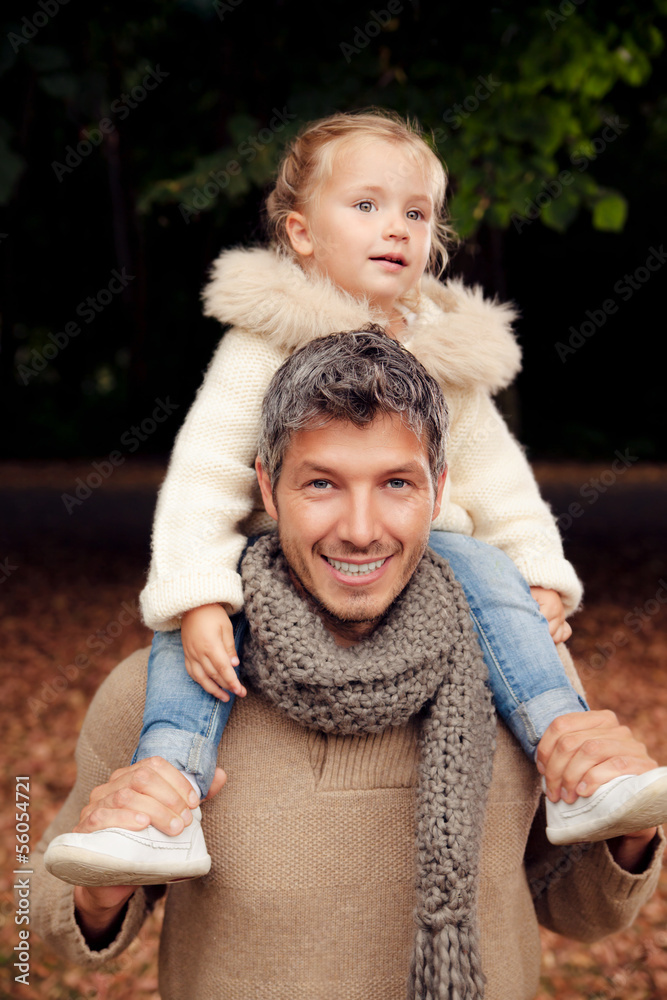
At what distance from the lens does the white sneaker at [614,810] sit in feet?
5.42

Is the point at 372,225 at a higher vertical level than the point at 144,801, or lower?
higher

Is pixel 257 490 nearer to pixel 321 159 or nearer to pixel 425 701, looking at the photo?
pixel 425 701

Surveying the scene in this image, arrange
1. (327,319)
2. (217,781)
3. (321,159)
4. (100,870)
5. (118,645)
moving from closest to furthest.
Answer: (100,870) → (217,781) → (327,319) → (321,159) → (118,645)

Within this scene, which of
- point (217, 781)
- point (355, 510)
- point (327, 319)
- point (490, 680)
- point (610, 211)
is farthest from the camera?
point (610, 211)

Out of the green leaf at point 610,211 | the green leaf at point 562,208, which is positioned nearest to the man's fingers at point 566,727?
the green leaf at point 562,208

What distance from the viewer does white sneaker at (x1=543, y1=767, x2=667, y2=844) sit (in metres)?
1.65

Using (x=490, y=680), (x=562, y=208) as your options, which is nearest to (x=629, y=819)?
(x=490, y=680)

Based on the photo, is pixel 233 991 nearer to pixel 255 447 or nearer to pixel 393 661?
pixel 393 661

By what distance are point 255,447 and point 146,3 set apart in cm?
454

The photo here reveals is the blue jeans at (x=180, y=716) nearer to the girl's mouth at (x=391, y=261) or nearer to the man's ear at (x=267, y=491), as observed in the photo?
the man's ear at (x=267, y=491)

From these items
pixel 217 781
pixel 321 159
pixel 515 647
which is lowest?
pixel 217 781

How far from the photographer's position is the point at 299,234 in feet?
8.61

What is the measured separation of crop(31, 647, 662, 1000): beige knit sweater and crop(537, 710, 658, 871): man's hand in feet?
0.76

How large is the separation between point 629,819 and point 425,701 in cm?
50
